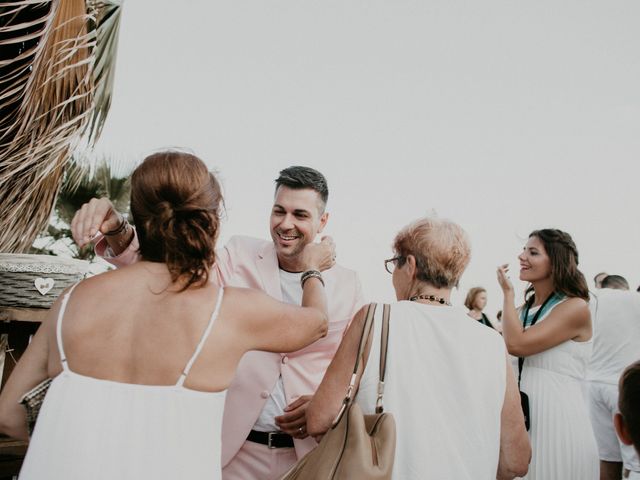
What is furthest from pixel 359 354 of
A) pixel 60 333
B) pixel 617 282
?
pixel 617 282

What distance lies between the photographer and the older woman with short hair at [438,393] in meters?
1.93

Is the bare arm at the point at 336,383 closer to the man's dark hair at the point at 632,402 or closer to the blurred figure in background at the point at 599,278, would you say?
the man's dark hair at the point at 632,402

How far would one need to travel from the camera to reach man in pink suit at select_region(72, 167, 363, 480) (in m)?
2.26

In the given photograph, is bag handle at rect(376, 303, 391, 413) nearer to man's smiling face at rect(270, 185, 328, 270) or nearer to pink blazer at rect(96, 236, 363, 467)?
pink blazer at rect(96, 236, 363, 467)

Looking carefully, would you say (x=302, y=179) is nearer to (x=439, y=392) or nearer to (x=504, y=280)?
(x=439, y=392)

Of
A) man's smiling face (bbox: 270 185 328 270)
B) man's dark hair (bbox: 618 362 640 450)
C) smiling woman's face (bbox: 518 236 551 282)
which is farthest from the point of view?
smiling woman's face (bbox: 518 236 551 282)

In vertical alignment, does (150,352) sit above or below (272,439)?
above

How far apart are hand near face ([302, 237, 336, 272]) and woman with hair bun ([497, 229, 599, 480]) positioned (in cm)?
145

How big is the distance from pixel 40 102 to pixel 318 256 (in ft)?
6.14

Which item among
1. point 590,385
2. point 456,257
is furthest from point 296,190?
point 590,385

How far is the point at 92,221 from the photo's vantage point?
75.1 inches

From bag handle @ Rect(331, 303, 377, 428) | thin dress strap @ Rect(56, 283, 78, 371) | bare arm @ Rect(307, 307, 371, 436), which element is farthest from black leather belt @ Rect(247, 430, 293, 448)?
thin dress strap @ Rect(56, 283, 78, 371)

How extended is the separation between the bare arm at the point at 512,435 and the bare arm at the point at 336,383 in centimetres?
62

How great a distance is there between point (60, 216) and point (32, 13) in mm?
10316
